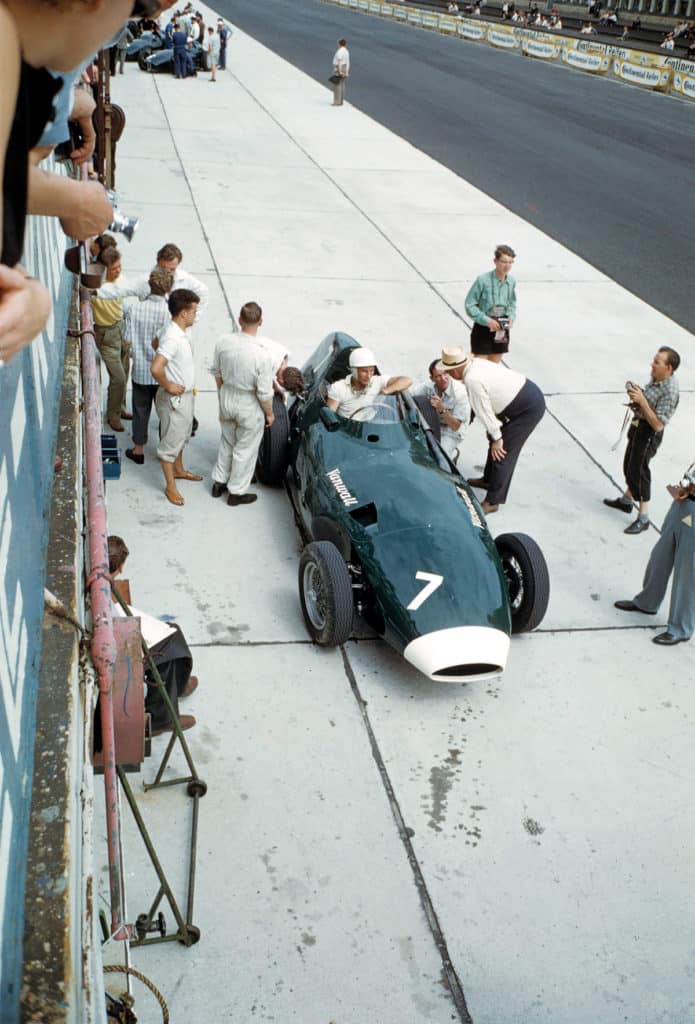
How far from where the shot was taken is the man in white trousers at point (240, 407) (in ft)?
25.3

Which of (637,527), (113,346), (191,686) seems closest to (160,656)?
(191,686)

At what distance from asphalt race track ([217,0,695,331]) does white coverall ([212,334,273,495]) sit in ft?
26.8

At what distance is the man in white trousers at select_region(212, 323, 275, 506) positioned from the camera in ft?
25.3

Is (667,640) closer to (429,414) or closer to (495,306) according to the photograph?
(429,414)

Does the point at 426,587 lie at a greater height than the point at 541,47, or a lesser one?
lesser

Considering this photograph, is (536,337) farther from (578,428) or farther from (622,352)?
(578,428)

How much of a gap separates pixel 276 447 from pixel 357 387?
94cm

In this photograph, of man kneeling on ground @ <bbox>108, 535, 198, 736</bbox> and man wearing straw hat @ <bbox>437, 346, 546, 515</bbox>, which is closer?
man kneeling on ground @ <bbox>108, 535, 198, 736</bbox>

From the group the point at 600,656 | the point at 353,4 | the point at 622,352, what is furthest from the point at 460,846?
the point at 353,4

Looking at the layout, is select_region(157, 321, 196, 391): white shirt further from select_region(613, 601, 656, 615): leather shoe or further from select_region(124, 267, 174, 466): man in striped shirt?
select_region(613, 601, 656, 615): leather shoe

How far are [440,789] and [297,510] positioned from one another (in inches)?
128

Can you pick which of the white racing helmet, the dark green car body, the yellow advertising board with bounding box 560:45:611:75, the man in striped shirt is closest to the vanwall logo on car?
the dark green car body

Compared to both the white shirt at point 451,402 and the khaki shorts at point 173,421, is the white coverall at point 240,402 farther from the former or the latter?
the white shirt at point 451,402

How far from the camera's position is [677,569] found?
6816 mm
